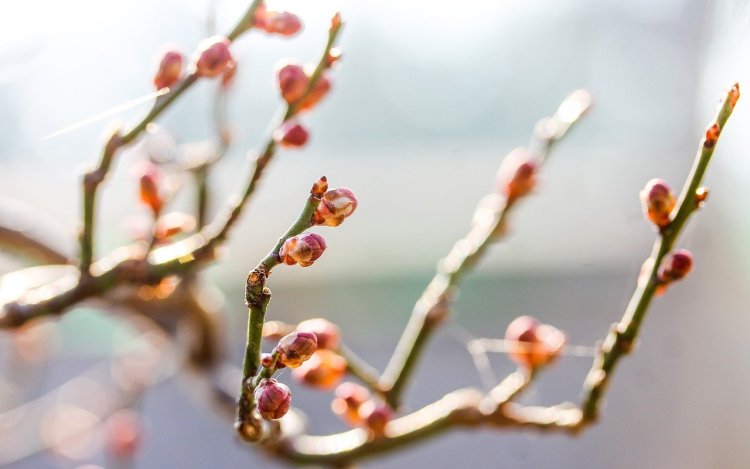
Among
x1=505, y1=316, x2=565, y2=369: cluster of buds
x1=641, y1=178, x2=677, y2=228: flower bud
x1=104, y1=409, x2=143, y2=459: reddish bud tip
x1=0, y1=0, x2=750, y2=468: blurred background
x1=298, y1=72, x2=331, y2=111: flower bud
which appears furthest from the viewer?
x1=0, y1=0, x2=750, y2=468: blurred background

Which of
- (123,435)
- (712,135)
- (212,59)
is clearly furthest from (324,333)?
(123,435)

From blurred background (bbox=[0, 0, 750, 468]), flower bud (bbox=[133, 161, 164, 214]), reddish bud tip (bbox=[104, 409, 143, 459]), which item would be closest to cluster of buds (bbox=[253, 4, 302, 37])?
flower bud (bbox=[133, 161, 164, 214])

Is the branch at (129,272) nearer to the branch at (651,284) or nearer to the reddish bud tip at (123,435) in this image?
the branch at (651,284)

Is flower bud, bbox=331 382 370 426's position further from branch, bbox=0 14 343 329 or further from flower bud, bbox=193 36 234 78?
flower bud, bbox=193 36 234 78

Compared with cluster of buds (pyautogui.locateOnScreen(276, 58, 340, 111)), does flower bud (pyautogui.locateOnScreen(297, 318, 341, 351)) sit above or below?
below

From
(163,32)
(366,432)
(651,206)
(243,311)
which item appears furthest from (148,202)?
(243,311)

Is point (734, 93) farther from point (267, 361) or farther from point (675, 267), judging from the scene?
point (267, 361)
